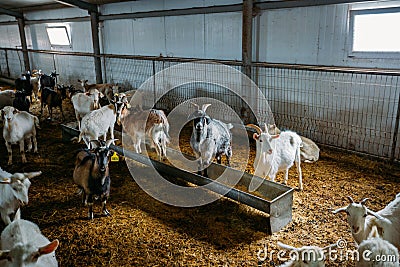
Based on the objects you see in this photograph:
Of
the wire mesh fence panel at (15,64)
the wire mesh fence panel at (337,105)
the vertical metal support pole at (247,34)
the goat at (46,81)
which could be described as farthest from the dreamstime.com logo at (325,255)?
the wire mesh fence panel at (15,64)

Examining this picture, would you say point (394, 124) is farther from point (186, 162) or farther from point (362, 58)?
point (186, 162)

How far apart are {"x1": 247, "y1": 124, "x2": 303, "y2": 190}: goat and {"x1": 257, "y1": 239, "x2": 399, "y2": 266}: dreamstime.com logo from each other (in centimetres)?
110

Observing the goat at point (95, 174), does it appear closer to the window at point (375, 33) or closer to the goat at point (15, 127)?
the goat at point (15, 127)

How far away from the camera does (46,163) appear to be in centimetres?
583

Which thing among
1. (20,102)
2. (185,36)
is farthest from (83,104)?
(185,36)

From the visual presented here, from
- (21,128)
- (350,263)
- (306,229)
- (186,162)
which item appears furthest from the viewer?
(21,128)

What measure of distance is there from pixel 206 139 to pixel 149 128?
4.29 ft

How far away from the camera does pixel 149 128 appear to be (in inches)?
217

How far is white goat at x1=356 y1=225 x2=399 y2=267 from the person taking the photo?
Answer: 2.42 metres

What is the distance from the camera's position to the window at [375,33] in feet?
16.9

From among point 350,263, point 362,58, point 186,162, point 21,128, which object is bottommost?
point 350,263

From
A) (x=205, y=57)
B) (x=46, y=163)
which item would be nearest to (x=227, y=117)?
(x=205, y=57)

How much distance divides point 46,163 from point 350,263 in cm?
500

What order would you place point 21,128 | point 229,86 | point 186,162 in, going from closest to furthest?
point 186,162 → point 21,128 → point 229,86
